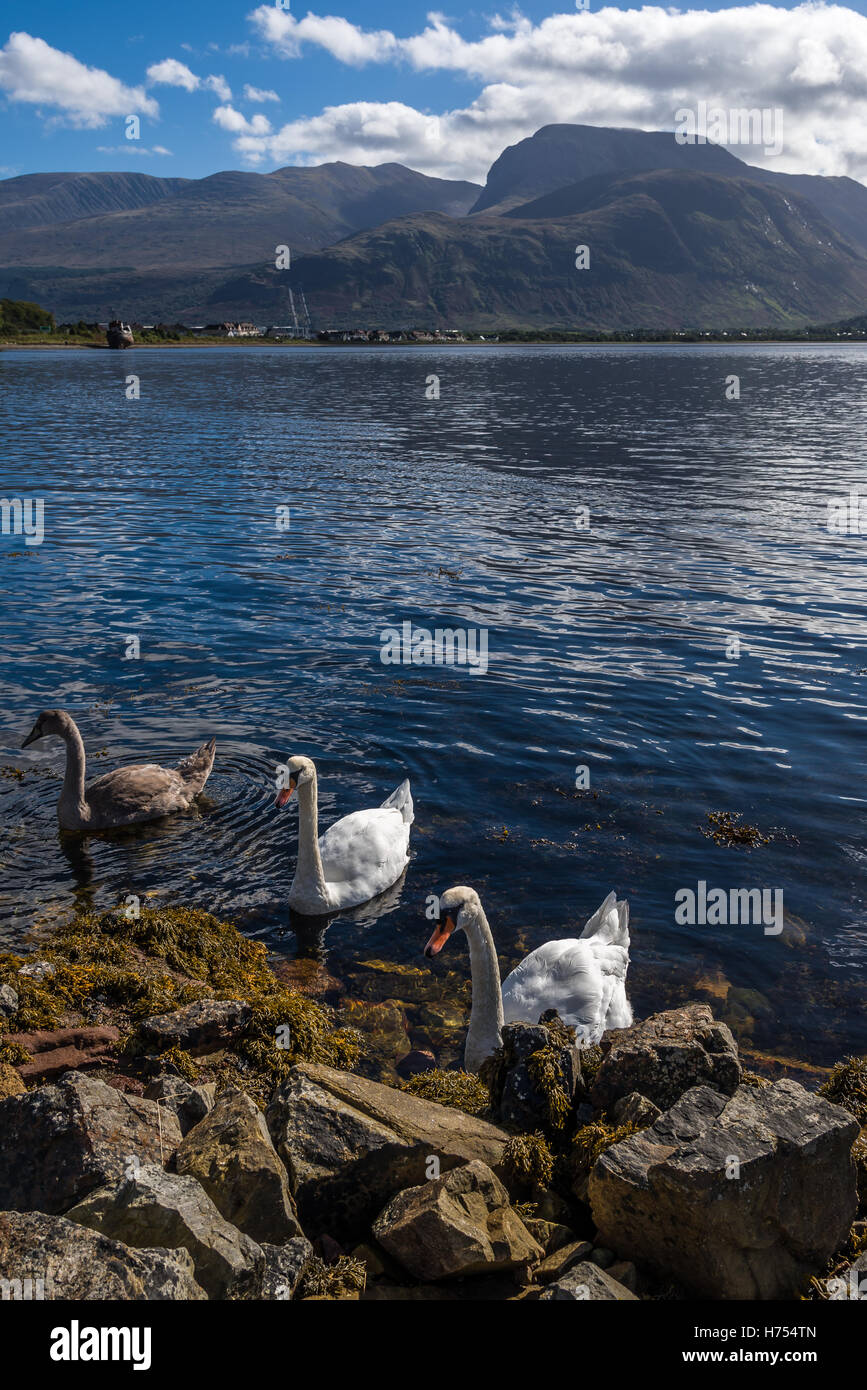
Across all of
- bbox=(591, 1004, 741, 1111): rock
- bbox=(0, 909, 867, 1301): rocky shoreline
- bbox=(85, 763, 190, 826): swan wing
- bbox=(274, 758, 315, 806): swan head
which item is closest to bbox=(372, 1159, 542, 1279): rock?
bbox=(0, 909, 867, 1301): rocky shoreline

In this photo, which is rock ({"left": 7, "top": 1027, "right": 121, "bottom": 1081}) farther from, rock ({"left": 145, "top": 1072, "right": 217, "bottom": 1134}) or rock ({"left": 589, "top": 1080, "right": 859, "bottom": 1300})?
rock ({"left": 589, "top": 1080, "right": 859, "bottom": 1300})

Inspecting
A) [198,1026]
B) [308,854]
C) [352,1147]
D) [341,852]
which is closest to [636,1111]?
[352,1147]

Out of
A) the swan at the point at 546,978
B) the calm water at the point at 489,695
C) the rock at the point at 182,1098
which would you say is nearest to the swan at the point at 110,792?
the calm water at the point at 489,695

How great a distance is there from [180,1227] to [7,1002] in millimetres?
3650

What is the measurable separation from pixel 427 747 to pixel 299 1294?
11554 mm

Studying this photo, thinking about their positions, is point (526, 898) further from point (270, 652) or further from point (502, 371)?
point (502, 371)

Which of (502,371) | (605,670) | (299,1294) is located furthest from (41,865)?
(502,371)

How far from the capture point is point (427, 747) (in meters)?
17.2

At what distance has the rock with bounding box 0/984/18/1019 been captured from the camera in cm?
877

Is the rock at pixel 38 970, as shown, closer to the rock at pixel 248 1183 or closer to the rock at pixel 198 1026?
the rock at pixel 198 1026

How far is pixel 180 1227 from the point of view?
19.7 ft

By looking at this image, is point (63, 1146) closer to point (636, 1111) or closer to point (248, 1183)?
point (248, 1183)

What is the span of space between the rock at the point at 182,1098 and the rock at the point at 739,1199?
3.02 m

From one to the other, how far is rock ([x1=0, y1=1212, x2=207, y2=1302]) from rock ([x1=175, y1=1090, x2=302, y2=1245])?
0.71 metres
